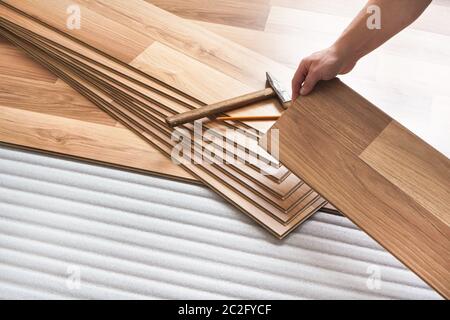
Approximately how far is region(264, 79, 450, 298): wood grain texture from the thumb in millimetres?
21

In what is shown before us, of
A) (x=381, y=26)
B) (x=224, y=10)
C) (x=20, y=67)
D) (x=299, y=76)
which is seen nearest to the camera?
(x=381, y=26)

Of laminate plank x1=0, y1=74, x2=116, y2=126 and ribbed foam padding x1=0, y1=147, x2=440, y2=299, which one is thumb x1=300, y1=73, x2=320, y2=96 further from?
laminate plank x1=0, y1=74, x2=116, y2=126

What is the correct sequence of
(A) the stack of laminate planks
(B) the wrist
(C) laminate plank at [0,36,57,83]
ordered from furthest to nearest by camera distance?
(C) laminate plank at [0,36,57,83], (A) the stack of laminate planks, (B) the wrist

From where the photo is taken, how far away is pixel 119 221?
1.29m

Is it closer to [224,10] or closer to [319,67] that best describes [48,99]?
[224,10]

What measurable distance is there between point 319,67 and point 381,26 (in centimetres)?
17

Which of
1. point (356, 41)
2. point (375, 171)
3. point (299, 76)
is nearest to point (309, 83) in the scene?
point (299, 76)

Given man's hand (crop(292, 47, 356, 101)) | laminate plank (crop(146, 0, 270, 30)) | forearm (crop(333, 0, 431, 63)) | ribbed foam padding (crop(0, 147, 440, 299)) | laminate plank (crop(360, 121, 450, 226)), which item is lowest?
ribbed foam padding (crop(0, 147, 440, 299))

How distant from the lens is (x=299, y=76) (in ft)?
3.91

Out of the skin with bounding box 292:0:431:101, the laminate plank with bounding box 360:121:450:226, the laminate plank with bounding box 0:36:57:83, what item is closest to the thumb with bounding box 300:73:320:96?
the skin with bounding box 292:0:431:101

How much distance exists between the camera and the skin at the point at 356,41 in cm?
106

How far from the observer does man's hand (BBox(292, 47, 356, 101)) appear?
1.14m
